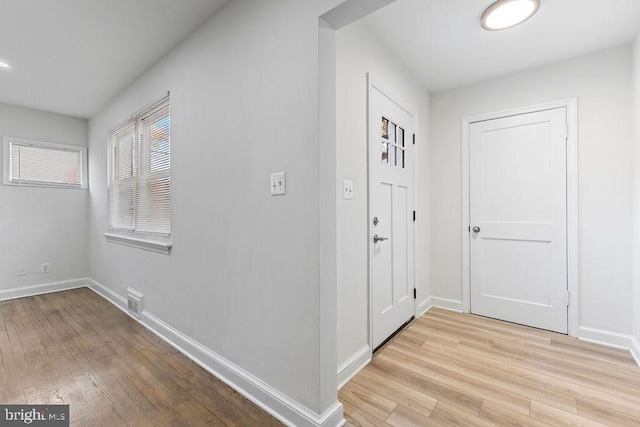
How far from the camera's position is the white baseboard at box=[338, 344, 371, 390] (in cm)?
184

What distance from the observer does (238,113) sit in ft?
5.96

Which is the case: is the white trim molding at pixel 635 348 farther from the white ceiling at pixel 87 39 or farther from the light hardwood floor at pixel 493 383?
the white ceiling at pixel 87 39

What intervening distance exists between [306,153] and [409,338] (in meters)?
1.94

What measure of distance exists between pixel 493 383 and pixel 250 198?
1.96 meters

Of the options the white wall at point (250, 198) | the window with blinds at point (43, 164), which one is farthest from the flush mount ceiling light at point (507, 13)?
the window with blinds at point (43, 164)

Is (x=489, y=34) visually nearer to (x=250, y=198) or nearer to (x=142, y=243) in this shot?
(x=250, y=198)

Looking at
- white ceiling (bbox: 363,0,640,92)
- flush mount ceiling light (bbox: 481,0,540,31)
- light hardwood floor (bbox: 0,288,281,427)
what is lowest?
light hardwood floor (bbox: 0,288,281,427)

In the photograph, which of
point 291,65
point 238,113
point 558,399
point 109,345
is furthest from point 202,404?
point 558,399

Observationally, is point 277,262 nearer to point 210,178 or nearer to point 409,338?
point 210,178

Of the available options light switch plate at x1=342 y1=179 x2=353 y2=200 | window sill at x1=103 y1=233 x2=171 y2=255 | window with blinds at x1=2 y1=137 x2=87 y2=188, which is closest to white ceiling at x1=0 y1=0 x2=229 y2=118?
window with blinds at x1=2 y1=137 x2=87 y2=188

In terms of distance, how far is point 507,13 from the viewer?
6.29 feet

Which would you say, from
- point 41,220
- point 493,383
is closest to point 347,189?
point 493,383

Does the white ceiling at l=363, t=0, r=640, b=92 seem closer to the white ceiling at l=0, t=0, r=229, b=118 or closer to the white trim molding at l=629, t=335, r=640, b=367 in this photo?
the white ceiling at l=0, t=0, r=229, b=118

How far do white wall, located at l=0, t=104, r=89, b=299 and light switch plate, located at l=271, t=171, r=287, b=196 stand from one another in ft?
13.9
